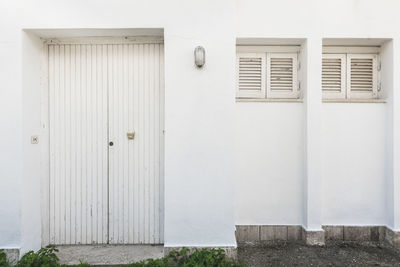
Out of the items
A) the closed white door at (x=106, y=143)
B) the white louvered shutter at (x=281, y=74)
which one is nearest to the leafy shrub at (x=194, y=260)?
the closed white door at (x=106, y=143)

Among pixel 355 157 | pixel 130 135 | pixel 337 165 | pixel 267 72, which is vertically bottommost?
pixel 337 165

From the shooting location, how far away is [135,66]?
4.50 metres

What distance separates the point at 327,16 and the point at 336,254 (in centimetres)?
374

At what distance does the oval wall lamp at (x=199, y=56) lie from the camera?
12.7ft

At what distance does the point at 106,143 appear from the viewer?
452cm

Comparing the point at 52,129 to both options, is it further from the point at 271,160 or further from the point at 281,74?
the point at 281,74

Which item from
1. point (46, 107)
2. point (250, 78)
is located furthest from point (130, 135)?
point (250, 78)

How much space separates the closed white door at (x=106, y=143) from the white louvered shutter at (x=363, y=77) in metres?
3.31

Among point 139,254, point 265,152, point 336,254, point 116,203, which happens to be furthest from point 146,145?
point 336,254

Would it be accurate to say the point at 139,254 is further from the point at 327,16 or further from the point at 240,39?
the point at 327,16

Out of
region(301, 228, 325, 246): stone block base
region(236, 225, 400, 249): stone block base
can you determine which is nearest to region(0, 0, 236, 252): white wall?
region(236, 225, 400, 249): stone block base

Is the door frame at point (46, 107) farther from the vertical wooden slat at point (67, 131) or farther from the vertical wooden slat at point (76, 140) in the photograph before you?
the vertical wooden slat at point (67, 131)

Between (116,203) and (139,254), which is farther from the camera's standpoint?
(116,203)

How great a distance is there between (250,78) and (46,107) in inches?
133
